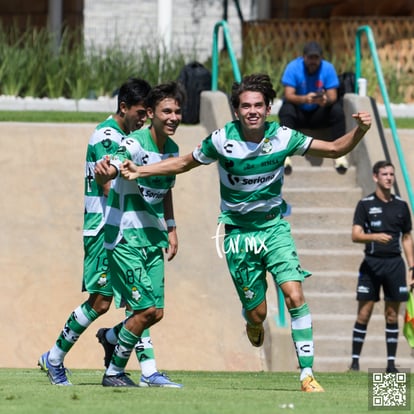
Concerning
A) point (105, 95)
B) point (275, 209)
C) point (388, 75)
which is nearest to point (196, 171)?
point (105, 95)

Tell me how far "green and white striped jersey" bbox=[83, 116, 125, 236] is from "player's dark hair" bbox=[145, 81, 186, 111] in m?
0.38

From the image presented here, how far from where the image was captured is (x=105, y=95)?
19922 millimetres

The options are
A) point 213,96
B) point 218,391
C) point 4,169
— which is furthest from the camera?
point 213,96

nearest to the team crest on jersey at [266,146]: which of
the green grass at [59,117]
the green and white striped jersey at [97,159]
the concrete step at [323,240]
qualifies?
the green and white striped jersey at [97,159]

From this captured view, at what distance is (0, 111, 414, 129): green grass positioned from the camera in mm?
18047

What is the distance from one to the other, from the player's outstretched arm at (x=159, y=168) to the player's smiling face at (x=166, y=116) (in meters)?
0.24

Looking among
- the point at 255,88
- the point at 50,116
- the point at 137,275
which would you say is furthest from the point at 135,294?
the point at 50,116

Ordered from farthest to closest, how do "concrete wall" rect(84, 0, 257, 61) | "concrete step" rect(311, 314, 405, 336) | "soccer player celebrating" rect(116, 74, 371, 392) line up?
"concrete wall" rect(84, 0, 257, 61), "concrete step" rect(311, 314, 405, 336), "soccer player celebrating" rect(116, 74, 371, 392)

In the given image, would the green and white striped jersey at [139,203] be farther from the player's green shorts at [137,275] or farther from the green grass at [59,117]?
the green grass at [59,117]

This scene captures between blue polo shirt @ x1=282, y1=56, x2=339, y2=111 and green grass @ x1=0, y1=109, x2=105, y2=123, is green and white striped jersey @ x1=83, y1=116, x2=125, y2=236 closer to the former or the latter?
blue polo shirt @ x1=282, y1=56, x2=339, y2=111

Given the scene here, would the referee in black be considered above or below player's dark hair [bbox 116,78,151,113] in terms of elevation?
Answer: below

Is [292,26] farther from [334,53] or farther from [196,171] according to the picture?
[196,171]

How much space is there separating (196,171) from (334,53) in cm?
645

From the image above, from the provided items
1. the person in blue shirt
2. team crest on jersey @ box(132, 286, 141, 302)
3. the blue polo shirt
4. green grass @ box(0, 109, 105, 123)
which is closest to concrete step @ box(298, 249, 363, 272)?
the person in blue shirt
